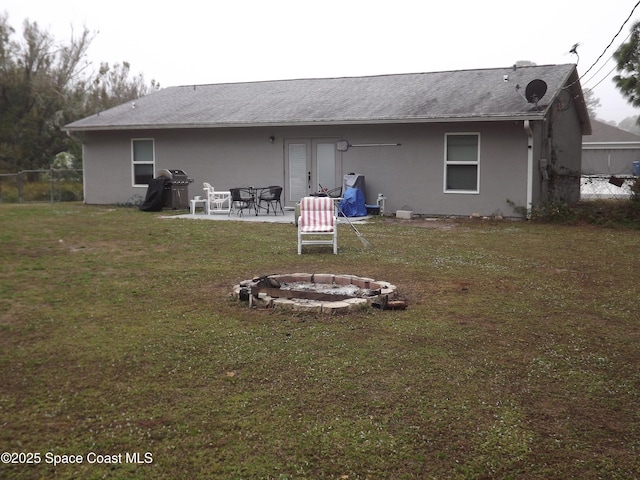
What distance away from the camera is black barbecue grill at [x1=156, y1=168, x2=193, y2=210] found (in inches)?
709

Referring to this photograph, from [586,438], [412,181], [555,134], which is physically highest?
[555,134]

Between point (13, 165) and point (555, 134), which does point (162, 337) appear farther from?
point (13, 165)

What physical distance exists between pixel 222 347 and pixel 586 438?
2.70 metres

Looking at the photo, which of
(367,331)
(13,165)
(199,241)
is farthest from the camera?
(13,165)

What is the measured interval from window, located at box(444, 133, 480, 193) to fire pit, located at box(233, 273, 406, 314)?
9.27 m

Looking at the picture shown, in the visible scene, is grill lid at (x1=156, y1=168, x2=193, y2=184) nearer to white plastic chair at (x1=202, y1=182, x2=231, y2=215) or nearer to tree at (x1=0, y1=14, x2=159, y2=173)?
white plastic chair at (x1=202, y1=182, x2=231, y2=215)

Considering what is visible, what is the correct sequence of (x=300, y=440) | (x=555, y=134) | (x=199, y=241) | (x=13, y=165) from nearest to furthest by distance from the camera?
1. (x=300, y=440)
2. (x=199, y=241)
3. (x=555, y=134)
4. (x=13, y=165)

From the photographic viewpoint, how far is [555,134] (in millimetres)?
16906

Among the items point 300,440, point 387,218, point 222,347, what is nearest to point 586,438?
point 300,440

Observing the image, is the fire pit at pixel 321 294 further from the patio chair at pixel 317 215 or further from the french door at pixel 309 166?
the french door at pixel 309 166

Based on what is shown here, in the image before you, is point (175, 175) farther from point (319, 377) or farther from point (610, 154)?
point (610, 154)

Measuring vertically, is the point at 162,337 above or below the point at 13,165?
below

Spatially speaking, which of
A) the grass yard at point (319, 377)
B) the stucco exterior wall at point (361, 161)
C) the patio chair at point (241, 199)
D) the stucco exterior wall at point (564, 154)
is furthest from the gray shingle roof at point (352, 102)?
the grass yard at point (319, 377)

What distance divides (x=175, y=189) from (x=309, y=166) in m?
3.92
